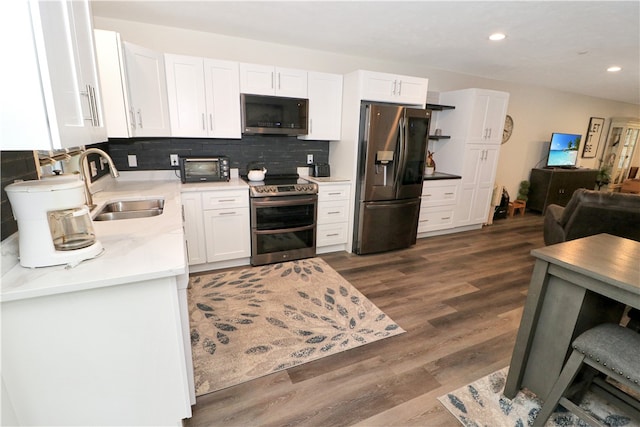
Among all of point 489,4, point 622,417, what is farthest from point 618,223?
point 489,4

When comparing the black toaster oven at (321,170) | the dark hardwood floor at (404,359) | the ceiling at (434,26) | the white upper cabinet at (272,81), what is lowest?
the dark hardwood floor at (404,359)

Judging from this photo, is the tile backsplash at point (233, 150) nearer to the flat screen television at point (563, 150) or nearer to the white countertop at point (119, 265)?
the white countertop at point (119, 265)

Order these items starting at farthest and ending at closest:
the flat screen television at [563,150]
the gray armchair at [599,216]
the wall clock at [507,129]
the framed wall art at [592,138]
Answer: the framed wall art at [592,138] → the flat screen television at [563,150] → the wall clock at [507,129] → the gray armchair at [599,216]

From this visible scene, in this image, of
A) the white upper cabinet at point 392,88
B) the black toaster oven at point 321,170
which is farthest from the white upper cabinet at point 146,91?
the white upper cabinet at point 392,88

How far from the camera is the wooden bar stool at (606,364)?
4.01ft

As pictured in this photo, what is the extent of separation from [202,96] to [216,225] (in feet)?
4.33

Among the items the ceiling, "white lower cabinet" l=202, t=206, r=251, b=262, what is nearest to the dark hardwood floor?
"white lower cabinet" l=202, t=206, r=251, b=262

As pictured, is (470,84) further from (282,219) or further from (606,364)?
(606,364)

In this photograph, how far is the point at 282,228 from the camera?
11.0ft

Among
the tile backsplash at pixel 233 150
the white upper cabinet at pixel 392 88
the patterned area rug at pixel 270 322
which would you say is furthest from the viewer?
the white upper cabinet at pixel 392 88

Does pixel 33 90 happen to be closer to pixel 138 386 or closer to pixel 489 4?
pixel 138 386

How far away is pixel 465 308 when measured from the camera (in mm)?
2643

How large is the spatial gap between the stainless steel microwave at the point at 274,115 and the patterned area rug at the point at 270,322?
5.11 ft

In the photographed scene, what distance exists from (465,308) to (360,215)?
1.49 metres
